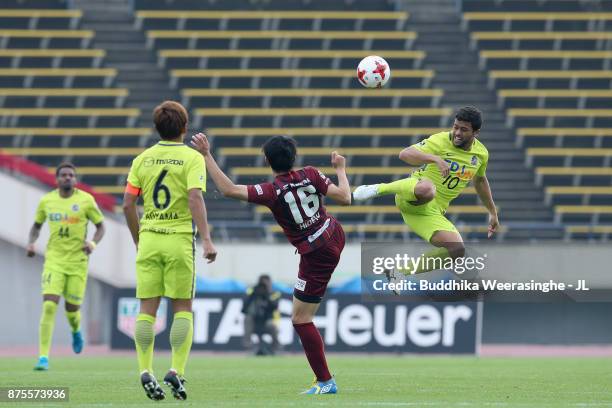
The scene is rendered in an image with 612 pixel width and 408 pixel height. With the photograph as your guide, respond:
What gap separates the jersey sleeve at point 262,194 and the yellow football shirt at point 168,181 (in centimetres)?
68

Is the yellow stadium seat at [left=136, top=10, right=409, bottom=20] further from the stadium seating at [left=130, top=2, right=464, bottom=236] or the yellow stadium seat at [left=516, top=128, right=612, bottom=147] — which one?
the yellow stadium seat at [left=516, top=128, right=612, bottom=147]

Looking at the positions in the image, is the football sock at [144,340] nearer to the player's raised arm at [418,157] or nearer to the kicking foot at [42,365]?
the player's raised arm at [418,157]

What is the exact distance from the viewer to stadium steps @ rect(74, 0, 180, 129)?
91.0 feet

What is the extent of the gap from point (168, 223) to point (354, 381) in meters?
3.73

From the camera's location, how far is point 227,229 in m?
23.3

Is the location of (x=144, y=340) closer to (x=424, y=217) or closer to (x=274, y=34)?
(x=424, y=217)

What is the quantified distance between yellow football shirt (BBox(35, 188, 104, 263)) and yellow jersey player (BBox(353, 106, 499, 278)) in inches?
158

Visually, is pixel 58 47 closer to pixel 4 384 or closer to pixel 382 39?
pixel 382 39

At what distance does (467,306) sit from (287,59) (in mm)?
9349

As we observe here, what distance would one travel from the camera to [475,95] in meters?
28.4

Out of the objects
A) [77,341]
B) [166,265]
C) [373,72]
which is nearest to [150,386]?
[166,265]

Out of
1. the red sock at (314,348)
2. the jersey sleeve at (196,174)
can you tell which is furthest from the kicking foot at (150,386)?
the red sock at (314,348)

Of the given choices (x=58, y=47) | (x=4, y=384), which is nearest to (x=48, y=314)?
(x=4, y=384)

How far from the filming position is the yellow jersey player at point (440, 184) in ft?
40.9
